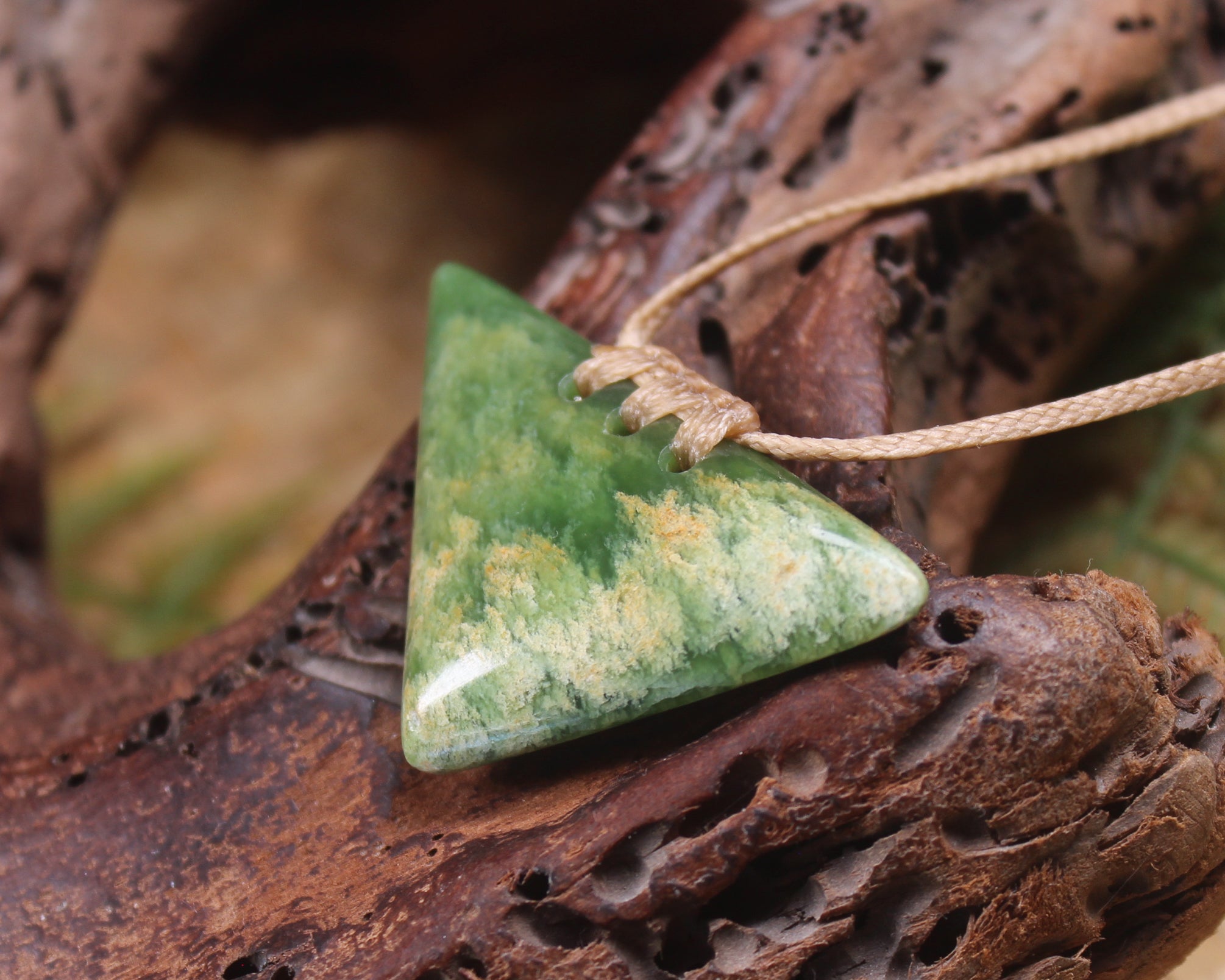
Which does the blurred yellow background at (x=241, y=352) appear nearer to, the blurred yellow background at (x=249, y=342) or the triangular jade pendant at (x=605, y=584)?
the blurred yellow background at (x=249, y=342)

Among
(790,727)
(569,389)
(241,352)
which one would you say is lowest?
(241,352)

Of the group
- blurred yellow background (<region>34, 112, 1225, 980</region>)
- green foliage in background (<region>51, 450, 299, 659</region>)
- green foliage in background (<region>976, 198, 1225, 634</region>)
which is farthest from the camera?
blurred yellow background (<region>34, 112, 1225, 980</region>)

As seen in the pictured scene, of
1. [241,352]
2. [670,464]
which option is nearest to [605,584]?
[670,464]

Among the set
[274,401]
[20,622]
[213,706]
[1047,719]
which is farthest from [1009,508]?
[274,401]

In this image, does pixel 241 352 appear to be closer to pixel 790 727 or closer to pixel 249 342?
pixel 249 342

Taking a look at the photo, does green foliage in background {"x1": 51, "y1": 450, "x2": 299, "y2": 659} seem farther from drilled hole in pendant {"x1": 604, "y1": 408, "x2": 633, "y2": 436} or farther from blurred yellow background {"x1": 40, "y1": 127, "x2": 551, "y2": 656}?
drilled hole in pendant {"x1": 604, "y1": 408, "x2": 633, "y2": 436}

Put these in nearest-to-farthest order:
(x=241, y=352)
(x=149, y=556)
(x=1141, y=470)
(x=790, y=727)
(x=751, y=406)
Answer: (x=790, y=727)
(x=751, y=406)
(x=1141, y=470)
(x=149, y=556)
(x=241, y=352)

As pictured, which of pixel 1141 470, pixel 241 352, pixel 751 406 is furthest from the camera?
pixel 241 352

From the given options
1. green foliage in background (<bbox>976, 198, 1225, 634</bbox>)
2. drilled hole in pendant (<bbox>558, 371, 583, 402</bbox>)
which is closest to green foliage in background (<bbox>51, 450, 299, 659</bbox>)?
drilled hole in pendant (<bbox>558, 371, 583, 402</bbox>)

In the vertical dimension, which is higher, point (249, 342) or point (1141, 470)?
point (1141, 470)
